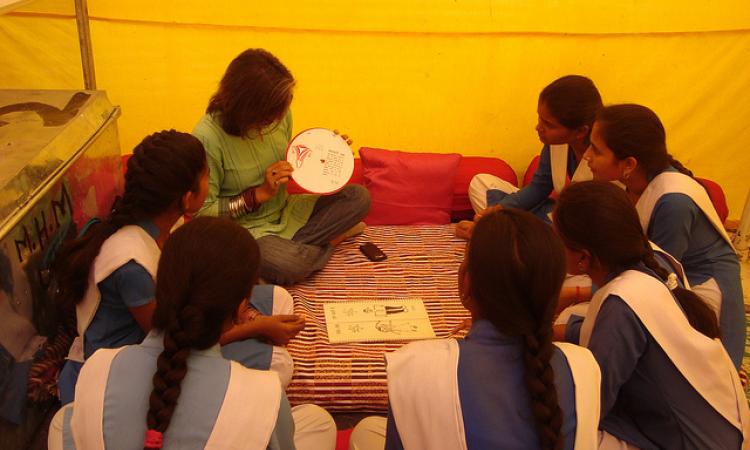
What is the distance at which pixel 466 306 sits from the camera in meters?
1.21

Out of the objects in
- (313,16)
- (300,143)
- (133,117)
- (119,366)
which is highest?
(313,16)

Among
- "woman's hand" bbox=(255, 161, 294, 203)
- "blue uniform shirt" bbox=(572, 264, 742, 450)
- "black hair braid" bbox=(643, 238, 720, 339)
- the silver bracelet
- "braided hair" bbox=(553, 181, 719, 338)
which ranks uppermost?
"braided hair" bbox=(553, 181, 719, 338)

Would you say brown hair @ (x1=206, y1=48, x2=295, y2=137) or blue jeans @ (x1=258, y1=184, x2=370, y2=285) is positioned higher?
brown hair @ (x1=206, y1=48, x2=295, y2=137)

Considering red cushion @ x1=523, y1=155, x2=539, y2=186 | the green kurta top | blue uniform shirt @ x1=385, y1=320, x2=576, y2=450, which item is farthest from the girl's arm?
red cushion @ x1=523, y1=155, x2=539, y2=186

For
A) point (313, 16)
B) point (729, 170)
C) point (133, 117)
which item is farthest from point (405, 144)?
point (729, 170)

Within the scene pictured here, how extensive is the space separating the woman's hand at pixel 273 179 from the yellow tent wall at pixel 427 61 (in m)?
0.79

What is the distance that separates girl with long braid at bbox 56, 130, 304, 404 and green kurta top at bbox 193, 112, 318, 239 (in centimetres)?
54

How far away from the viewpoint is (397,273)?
7.77 feet

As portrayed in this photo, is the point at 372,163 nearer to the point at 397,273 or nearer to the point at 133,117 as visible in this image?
the point at 397,273

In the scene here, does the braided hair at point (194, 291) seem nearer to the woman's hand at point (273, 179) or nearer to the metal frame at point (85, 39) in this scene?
the woman's hand at point (273, 179)

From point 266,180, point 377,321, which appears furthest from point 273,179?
point 377,321

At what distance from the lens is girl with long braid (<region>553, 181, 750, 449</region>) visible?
132 cm

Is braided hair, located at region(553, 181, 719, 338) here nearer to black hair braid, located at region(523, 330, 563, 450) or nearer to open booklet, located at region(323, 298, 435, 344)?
black hair braid, located at region(523, 330, 563, 450)

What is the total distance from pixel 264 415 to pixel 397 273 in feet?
4.48
